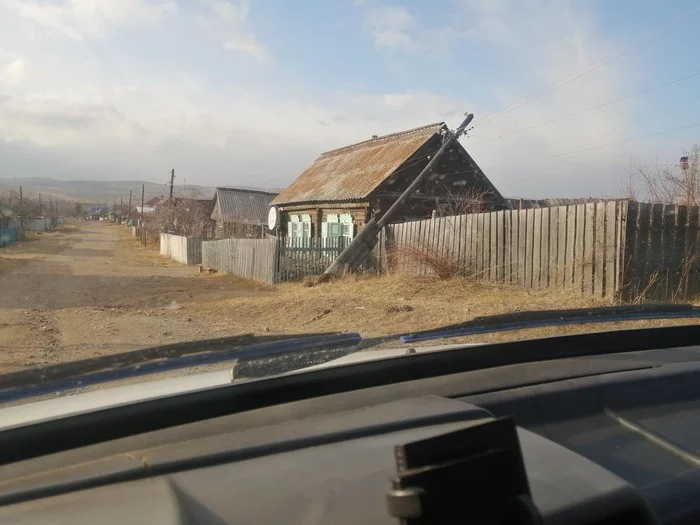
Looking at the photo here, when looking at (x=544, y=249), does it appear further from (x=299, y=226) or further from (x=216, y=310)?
(x=299, y=226)

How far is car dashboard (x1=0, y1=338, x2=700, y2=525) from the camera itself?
1.39m

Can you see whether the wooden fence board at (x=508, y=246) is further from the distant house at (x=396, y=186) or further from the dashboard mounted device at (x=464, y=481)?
the dashboard mounted device at (x=464, y=481)

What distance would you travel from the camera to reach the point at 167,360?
2.57 meters

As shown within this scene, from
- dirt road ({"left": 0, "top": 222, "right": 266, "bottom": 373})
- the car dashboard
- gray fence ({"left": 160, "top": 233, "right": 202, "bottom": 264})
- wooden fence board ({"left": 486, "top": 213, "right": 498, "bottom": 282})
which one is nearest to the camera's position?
the car dashboard

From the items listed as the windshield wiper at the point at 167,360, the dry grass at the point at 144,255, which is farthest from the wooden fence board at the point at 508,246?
the dry grass at the point at 144,255

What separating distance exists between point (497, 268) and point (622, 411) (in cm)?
1081

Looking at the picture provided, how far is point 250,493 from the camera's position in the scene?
1457 mm

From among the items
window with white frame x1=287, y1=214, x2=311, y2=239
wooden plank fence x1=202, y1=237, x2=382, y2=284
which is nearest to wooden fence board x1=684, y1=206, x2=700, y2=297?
wooden plank fence x1=202, y1=237, x2=382, y2=284

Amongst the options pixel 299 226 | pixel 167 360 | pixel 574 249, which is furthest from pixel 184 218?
pixel 167 360

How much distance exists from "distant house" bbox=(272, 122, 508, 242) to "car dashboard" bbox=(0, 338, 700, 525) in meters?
17.4

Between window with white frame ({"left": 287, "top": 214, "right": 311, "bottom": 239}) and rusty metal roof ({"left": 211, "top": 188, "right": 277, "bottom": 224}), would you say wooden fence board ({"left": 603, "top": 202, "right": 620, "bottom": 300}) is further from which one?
rusty metal roof ({"left": 211, "top": 188, "right": 277, "bottom": 224})

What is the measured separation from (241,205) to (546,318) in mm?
46417

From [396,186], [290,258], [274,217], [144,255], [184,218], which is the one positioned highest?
[396,186]

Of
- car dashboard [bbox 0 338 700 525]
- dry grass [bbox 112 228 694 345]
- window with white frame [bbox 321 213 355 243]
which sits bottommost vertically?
dry grass [bbox 112 228 694 345]
